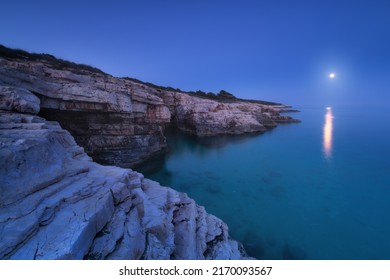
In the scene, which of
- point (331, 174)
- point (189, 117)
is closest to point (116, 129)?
point (189, 117)

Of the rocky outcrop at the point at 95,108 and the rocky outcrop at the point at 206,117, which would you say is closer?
the rocky outcrop at the point at 95,108

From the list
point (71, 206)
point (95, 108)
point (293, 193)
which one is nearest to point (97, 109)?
point (95, 108)

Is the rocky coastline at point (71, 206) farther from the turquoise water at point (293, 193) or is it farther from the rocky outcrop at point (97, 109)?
the turquoise water at point (293, 193)

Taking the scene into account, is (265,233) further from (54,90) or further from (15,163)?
(54,90)

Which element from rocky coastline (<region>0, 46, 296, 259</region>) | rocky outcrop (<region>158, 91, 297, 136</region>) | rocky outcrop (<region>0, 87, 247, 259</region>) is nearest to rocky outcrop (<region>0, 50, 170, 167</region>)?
rocky coastline (<region>0, 46, 296, 259</region>)

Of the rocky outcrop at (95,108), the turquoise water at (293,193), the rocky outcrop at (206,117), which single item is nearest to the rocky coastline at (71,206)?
the rocky outcrop at (95,108)

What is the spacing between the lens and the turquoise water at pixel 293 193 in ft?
26.5

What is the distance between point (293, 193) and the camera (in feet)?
39.8

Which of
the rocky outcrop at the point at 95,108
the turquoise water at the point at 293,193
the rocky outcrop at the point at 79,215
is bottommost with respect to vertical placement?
the turquoise water at the point at 293,193

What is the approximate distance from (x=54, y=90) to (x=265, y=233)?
1542 cm

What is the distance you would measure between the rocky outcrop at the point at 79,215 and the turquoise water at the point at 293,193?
334cm

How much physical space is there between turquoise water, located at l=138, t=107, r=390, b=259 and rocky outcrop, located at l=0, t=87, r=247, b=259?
3342 millimetres

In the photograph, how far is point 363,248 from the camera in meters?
7.90

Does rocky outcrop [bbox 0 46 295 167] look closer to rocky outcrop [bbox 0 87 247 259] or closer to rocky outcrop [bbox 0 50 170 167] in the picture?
rocky outcrop [bbox 0 50 170 167]
